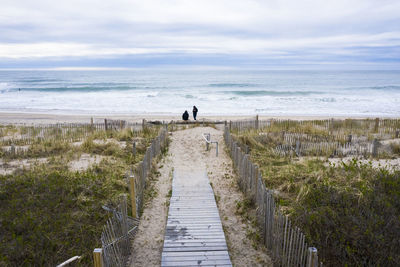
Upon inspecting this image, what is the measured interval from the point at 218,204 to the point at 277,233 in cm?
280

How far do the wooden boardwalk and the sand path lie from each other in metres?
0.18

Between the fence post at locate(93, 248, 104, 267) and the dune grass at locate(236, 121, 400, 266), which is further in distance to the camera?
the dune grass at locate(236, 121, 400, 266)

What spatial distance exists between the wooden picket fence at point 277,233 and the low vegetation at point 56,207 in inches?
124

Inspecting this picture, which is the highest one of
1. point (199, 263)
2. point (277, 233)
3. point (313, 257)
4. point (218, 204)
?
point (313, 257)

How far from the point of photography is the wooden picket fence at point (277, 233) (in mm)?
4613

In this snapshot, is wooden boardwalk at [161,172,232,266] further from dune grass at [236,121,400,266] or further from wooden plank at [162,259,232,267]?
dune grass at [236,121,400,266]

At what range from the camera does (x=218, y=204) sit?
809 cm

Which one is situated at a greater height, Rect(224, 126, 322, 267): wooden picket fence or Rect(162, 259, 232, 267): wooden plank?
Rect(224, 126, 322, 267): wooden picket fence

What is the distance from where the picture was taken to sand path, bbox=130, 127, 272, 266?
580 centimetres

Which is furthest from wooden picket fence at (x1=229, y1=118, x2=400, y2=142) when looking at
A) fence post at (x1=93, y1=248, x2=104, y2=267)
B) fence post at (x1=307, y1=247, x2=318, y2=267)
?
fence post at (x1=93, y1=248, x2=104, y2=267)

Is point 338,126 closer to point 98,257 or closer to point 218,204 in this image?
point 218,204

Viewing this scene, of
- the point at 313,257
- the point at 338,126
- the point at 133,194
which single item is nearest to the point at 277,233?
the point at 313,257

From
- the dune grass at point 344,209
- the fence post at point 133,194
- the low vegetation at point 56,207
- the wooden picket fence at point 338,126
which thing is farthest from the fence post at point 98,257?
the wooden picket fence at point 338,126

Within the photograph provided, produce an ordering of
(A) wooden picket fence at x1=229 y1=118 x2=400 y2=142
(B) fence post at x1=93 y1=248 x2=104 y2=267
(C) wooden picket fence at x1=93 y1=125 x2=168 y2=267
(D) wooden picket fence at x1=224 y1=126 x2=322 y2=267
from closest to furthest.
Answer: (B) fence post at x1=93 y1=248 x2=104 y2=267
(C) wooden picket fence at x1=93 y1=125 x2=168 y2=267
(D) wooden picket fence at x1=224 y1=126 x2=322 y2=267
(A) wooden picket fence at x1=229 y1=118 x2=400 y2=142
